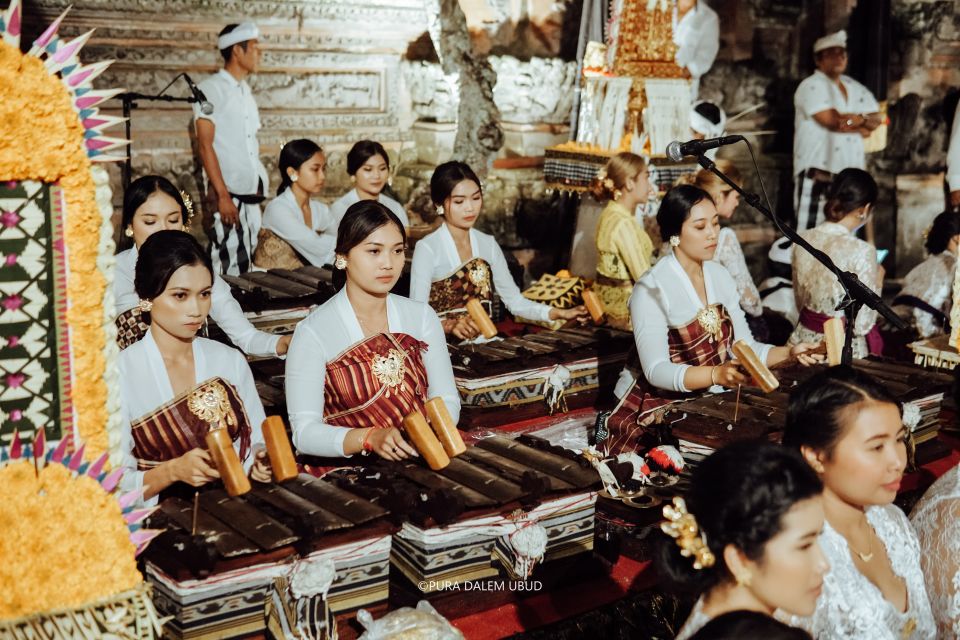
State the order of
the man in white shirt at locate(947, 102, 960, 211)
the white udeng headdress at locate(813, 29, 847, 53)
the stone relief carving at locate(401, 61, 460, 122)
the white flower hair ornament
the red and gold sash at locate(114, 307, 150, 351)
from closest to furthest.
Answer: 1. the red and gold sash at locate(114, 307, 150, 351)
2. the white flower hair ornament
3. the man in white shirt at locate(947, 102, 960, 211)
4. the stone relief carving at locate(401, 61, 460, 122)
5. the white udeng headdress at locate(813, 29, 847, 53)

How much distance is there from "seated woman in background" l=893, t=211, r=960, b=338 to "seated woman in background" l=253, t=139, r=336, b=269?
353 centimetres

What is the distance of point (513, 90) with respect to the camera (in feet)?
29.5

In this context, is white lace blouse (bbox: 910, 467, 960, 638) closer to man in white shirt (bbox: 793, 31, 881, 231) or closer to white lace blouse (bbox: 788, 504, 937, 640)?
white lace blouse (bbox: 788, 504, 937, 640)

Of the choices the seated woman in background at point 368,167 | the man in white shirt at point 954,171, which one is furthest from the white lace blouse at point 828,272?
the man in white shirt at point 954,171

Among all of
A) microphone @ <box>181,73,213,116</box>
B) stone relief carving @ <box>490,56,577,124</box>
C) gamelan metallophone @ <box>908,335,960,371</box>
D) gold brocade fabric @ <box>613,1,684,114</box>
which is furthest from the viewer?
stone relief carving @ <box>490,56,577,124</box>

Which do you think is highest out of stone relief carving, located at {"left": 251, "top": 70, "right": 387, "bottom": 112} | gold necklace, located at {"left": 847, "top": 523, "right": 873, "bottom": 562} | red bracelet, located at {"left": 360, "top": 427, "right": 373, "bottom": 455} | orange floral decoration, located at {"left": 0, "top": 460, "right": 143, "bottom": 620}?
stone relief carving, located at {"left": 251, "top": 70, "right": 387, "bottom": 112}

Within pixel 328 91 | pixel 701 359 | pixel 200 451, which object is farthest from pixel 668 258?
pixel 328 91

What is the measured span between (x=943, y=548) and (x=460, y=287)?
301 centimetres

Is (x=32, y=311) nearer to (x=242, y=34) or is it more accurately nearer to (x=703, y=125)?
(x=242, y=34)

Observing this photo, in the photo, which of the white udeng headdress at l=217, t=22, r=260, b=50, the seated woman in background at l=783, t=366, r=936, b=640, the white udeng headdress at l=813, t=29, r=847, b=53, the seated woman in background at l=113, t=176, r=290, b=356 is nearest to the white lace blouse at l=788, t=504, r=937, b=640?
the seated woman in background at l=783, t=366, r=936, b=640

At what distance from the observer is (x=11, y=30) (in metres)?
2.04

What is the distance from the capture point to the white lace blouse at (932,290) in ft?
20.1

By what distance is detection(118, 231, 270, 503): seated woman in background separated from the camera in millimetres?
3166

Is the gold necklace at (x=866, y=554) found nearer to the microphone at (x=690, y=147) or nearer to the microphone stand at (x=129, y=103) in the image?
the microphone at (x=690, y=147)
